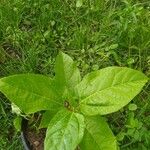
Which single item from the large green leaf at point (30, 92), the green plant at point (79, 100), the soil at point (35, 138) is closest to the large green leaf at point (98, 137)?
the green plant at point (79, 100)

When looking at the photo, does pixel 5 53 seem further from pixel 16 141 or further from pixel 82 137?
pixel 82 137

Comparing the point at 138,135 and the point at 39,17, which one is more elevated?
the point at 39,17

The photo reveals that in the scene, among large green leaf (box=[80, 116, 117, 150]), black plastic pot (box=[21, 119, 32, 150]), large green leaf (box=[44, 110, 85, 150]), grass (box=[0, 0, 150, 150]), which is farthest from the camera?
grass (box=[0, 0, 150, 150])

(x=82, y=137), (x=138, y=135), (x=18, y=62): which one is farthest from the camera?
(x=18, y=62)

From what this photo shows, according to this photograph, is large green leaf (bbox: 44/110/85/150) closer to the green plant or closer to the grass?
the green plant

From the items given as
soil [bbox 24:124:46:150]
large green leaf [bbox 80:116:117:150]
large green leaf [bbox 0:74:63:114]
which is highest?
large green leaf [bbox 0:74:63:114]

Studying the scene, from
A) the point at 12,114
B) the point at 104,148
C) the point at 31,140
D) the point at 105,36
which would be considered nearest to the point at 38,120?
the point at 31,140

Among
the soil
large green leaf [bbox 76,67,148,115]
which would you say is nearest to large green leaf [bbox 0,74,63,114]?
large green leaf [bbox 76,67,148,115]
